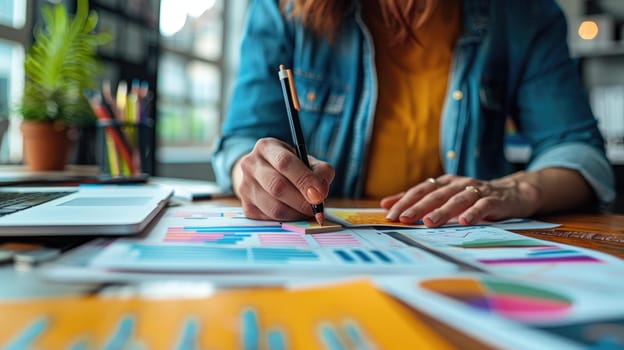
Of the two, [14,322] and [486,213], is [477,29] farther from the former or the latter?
[14,322]

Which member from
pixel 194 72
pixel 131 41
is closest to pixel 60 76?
pixel 131 41

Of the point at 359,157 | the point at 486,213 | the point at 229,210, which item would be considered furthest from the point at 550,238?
the point at 359,157

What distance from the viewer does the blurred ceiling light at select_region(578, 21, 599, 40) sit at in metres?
3.32

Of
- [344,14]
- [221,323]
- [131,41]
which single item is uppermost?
[131,41]

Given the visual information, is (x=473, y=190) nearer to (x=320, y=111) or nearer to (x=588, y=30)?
(x=320, y=111)

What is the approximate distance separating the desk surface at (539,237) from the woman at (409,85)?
8.9 inches

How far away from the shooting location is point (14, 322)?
218mm

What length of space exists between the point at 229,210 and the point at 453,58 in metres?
0.60

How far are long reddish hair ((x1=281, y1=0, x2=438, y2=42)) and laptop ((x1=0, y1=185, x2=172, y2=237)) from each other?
475 millimetres

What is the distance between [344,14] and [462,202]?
553mm

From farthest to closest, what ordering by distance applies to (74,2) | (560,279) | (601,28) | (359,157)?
(601,28) → (74,2) → (359,157) → (560,279)

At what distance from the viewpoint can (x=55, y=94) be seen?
122 cm

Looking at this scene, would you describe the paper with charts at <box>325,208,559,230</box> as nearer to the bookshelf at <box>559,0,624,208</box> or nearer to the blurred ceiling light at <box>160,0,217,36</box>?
the blurred ceiling light at <box>160,0,217,36</box>

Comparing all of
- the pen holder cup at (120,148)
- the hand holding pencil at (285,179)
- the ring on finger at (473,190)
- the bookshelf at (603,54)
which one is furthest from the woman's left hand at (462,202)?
the bookshelf at (603,54)
